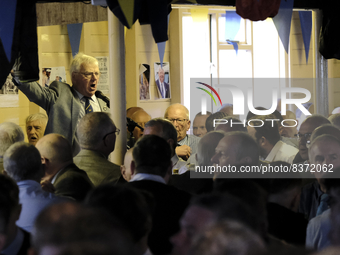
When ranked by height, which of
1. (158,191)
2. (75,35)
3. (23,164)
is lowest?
(158,191)

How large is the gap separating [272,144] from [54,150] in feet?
4.21

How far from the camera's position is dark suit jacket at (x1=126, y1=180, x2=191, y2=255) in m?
1.41

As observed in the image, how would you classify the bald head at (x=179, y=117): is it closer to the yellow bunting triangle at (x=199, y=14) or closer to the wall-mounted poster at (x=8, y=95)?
the yellow bunting triangle at (x=199, y=14)

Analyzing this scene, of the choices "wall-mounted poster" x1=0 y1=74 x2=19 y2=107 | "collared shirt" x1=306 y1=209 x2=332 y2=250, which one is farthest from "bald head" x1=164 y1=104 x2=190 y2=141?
"wall-mounted poster" x1=0 y1=74 x2=19 y2=107

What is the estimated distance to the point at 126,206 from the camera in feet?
3.59

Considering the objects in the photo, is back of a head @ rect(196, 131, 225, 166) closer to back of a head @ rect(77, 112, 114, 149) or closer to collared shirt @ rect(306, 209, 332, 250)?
back of a head @ rect(77, 112, 114, 149)

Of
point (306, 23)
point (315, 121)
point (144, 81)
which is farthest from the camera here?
point (144, 81)

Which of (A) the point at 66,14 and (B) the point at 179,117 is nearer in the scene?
(A) the point at 66,14

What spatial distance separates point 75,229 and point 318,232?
0.91 m

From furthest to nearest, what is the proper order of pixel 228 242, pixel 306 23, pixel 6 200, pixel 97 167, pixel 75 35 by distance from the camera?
pixel 75 35 → pixel 306 23 → pixel 97 167 → pixel 6 200 → pixel 228 242

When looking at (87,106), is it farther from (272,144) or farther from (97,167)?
(272,144)

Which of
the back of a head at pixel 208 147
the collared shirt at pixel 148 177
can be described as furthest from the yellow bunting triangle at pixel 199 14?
the collared shirt at pixel 148 177

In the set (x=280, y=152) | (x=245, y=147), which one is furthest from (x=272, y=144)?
(x=245, y=147)

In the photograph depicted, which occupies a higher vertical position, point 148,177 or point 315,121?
point 315,121
